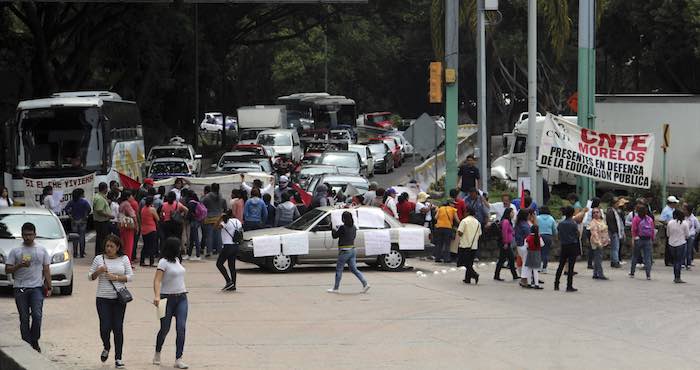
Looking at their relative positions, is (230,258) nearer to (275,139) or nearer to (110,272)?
(110,272)

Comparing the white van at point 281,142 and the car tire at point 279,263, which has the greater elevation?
the white van at point 281,142

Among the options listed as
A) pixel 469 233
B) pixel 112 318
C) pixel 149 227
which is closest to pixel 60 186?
pixel 149 227

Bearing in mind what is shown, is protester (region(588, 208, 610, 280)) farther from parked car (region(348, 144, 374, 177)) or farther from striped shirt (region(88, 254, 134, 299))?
parked car (region(348, 144, 374, 177))

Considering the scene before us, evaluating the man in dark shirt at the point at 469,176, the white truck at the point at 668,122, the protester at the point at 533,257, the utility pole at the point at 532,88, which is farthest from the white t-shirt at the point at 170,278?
the white truck at the point at 668,122

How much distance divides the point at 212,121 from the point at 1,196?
63973 mm

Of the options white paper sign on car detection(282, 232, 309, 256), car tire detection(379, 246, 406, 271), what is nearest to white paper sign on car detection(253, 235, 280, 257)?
white paper sign on car detection(282, 232, 309, 256)

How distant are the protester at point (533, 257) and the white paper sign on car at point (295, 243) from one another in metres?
4.19

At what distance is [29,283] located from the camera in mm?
14477

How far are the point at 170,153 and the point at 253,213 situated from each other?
766 inches

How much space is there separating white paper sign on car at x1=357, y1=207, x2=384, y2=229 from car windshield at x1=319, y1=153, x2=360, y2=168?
19.7m

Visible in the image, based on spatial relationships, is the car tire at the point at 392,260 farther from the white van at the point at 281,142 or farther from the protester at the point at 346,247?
the white van at the point at 281,142

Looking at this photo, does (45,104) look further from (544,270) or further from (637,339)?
(637,339)

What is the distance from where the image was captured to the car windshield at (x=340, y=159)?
4459 centimetres

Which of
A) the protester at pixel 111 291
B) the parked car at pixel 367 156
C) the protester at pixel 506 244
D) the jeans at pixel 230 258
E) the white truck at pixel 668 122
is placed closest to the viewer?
the protester at pixel 111 291
